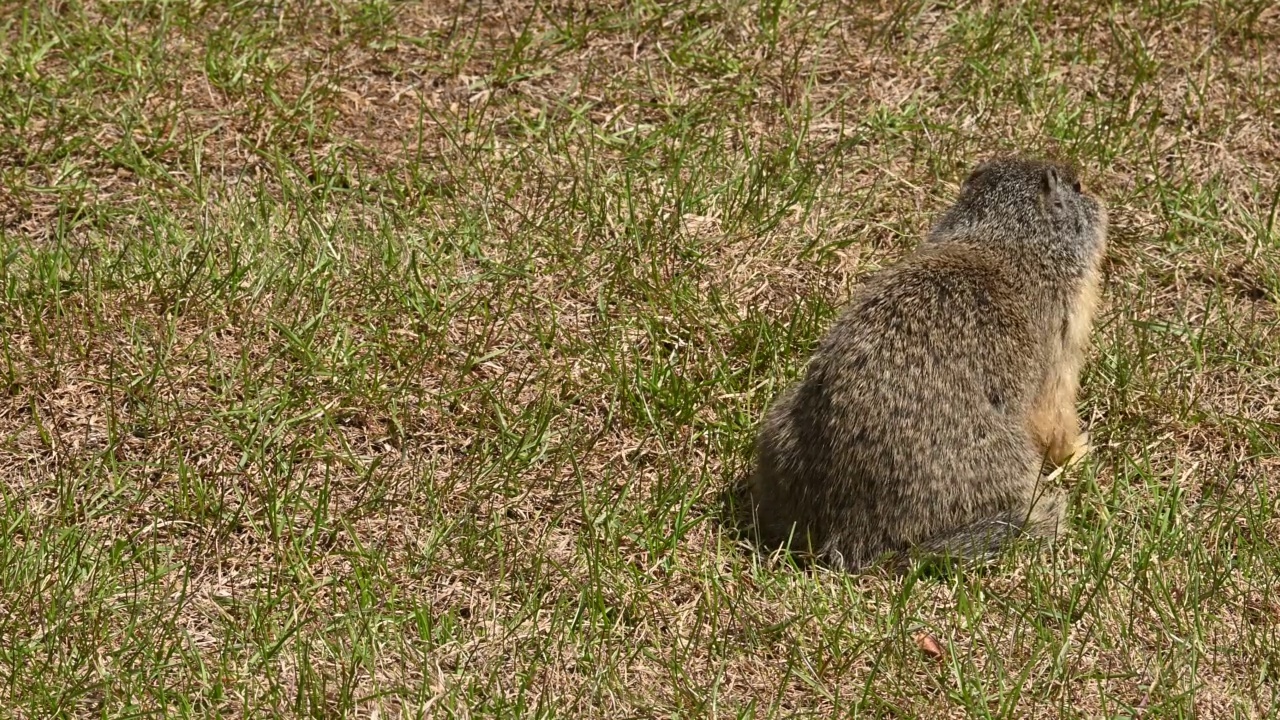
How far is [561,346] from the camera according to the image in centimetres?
604

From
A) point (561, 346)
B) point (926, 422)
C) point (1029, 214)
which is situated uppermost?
point (1029, 214)

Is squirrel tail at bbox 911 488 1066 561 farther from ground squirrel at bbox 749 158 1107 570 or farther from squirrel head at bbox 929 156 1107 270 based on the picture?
squirrel head at bbox 929 156 1107 270

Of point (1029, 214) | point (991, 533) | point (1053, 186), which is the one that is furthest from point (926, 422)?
point (1053, 186)

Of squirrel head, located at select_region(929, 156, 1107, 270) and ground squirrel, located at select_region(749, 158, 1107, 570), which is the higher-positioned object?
squirrel head, located at select_region(929, 156, 1107, 270)

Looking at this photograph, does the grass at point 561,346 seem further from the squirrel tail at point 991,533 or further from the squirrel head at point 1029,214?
the squirrel head at point 1029,214

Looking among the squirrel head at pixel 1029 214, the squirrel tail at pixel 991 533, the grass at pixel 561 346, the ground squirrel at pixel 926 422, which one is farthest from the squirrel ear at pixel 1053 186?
the squirrel tail at pixel 991 533

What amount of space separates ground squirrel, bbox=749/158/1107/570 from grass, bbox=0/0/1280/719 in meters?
0.15

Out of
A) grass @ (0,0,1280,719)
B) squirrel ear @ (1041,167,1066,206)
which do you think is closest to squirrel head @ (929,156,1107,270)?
squirrel ear @ (1041,167,1066,206)

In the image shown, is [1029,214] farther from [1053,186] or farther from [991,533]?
[991,533]

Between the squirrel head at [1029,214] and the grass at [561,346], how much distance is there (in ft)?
1.72

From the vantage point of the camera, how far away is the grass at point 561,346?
4.81 meters

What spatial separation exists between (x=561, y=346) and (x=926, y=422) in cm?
155

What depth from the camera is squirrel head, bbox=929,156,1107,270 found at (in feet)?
18.8

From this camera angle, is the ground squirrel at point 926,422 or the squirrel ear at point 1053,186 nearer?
the ground squirrel at point 926,422
